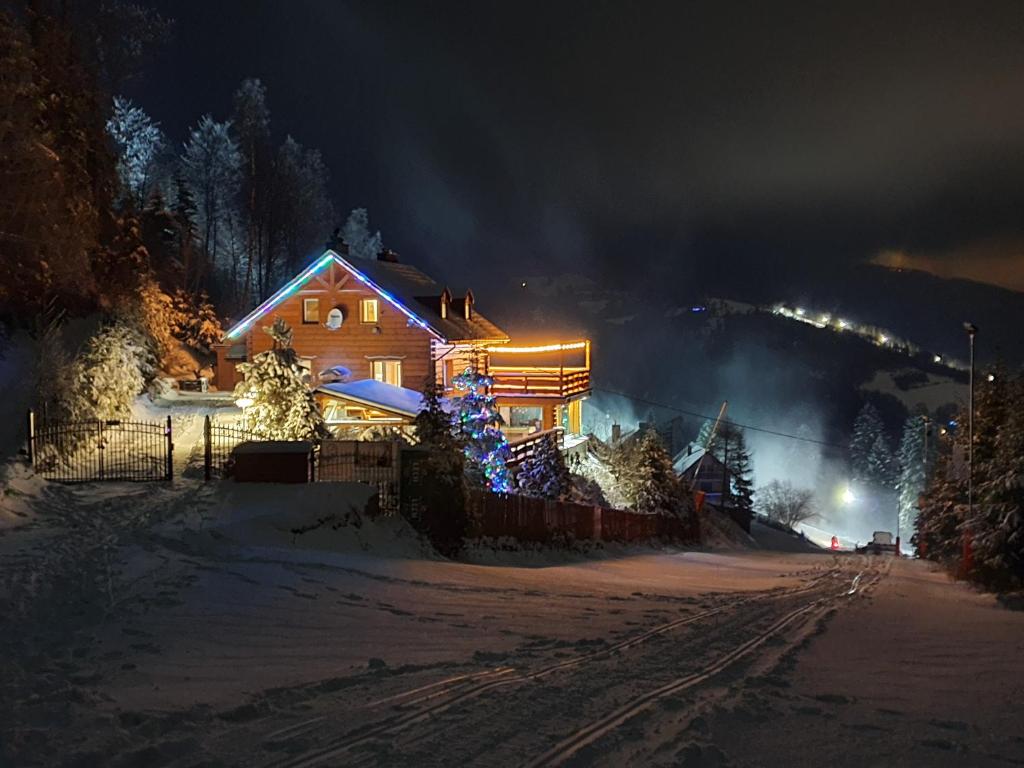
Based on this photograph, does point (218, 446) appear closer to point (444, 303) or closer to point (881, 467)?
point (444, 303)

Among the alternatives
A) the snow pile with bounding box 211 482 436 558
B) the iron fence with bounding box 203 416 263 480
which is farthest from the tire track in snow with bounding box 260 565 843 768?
the iron fence with bounding box 203 416 263 480

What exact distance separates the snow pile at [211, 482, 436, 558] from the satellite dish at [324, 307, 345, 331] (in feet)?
64.6

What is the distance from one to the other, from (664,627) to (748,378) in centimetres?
13900

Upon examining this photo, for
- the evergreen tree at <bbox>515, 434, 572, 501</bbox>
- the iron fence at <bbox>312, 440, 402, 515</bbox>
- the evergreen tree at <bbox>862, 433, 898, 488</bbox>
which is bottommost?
the evergreen tree at <bbox>862, 433, 898, 488</bbox>

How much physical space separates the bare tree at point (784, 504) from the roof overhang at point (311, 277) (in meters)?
60.7

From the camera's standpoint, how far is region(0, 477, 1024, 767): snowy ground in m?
5.82

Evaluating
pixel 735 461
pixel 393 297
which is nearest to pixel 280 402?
pixel 393 297

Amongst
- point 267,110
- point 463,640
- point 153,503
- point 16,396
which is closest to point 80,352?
point 16,396

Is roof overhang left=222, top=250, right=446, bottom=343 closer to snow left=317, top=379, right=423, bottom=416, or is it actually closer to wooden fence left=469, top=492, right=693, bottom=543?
snow left=317, top=379, right=423, bottom=416

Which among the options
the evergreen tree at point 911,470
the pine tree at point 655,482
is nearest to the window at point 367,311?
the pine tree at point 655,482

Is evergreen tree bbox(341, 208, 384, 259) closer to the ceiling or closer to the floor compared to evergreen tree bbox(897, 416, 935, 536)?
closer to the ceiling

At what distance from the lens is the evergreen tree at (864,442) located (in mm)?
113812

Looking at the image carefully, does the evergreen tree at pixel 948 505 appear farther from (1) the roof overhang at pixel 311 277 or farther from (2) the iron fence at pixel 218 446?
(1) the roof overhang at pixel 311 277

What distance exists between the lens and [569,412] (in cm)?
4716
